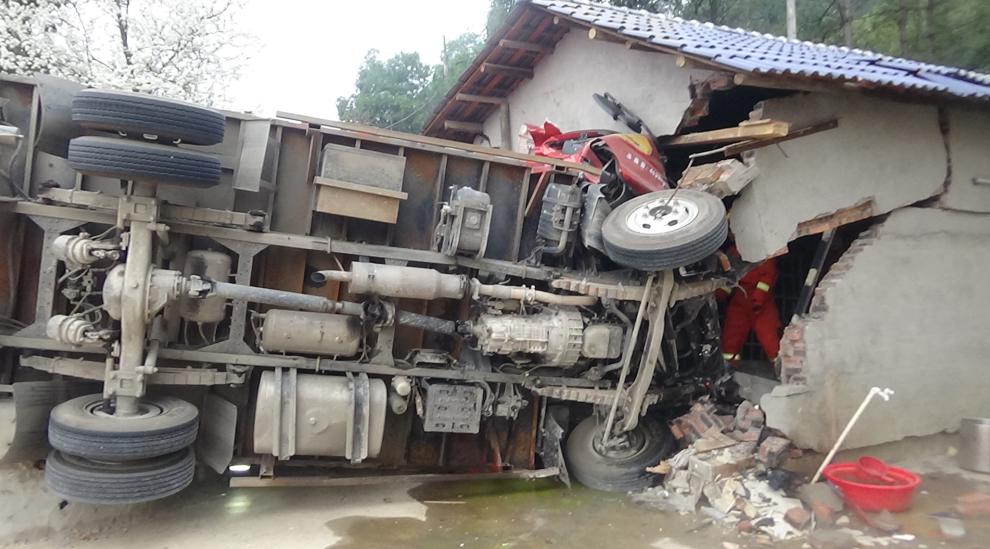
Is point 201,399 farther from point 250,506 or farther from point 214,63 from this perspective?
point 214,63

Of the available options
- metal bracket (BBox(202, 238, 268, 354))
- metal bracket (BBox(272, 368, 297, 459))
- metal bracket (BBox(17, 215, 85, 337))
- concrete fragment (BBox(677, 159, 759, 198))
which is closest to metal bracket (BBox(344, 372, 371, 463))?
metal bracket (BBox(272, 368, 297, 459))

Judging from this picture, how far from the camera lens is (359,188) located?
4.99m

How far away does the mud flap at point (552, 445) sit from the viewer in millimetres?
5699

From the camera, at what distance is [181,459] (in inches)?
175

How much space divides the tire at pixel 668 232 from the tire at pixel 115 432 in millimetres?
3138

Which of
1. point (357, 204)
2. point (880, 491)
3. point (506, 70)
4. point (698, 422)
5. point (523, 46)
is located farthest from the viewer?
point (506, 70)

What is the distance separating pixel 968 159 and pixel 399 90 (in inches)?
893

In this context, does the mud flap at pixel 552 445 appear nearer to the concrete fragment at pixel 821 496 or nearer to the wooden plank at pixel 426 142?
the concrete fragment at pixel 821 496

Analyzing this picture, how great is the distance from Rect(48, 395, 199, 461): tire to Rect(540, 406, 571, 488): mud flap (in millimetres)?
2709

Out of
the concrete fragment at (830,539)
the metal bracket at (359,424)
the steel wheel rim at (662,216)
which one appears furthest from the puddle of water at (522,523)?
the steel wheel rim at (662,216)

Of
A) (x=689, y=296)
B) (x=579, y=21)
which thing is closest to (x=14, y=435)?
(x=689, y=296)

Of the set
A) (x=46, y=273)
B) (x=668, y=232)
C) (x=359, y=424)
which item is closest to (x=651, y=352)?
(x=668, y=232)

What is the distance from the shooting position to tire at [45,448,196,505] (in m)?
4.09

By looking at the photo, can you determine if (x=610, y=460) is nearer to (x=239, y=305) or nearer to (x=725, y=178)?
(x=725, y=178)
